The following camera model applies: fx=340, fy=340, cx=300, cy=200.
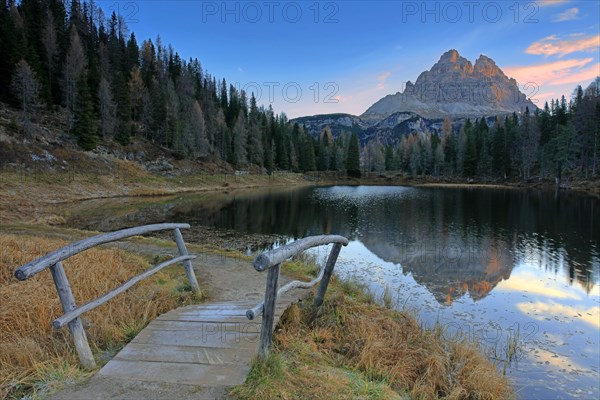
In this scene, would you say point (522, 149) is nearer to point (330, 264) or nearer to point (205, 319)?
point (330, 264)

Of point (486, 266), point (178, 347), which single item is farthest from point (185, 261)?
point (486, 266)

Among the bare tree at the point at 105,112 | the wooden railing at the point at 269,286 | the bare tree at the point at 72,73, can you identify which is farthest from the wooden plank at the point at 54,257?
the bare tree at the point at 105,112

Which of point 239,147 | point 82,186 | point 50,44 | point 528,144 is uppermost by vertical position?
point 50,44

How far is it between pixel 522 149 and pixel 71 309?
94.3m

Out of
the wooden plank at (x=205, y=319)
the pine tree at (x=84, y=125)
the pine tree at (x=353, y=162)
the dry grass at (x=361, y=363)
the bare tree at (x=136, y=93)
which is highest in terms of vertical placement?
the bare tree at (x=136, y=93)

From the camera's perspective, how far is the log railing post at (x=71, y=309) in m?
4.00

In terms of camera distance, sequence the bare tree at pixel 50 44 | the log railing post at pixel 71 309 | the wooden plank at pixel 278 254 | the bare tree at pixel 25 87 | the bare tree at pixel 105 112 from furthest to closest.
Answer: the bare tree at pixel 50 44 < the bare tree at pixel 105 112 < the bare tree at pixel 25 87 < the log railing post at pixel 71 309 < the wooden plank at pixel 278 254

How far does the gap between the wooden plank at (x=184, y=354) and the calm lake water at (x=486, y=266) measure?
5377 mm

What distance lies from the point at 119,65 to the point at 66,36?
36.1ft

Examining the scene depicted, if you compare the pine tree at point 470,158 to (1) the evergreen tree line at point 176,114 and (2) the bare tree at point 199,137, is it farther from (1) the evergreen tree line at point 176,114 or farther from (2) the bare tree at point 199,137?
(2) the bare tree at point 199,137

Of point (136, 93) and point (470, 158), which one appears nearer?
point (136, 93)

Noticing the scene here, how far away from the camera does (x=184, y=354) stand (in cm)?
430

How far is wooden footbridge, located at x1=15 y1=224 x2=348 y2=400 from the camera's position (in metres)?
3.57

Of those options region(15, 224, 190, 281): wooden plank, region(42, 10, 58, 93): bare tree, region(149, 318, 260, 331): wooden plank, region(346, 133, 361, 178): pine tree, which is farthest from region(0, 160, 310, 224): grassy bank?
region(346, 133, 361, 178): pine tree
